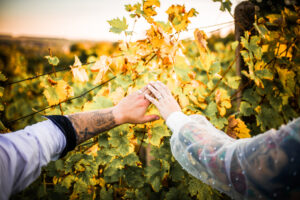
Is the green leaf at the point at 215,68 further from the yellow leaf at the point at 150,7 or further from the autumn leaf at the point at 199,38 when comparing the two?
the yellow leaf at the point at 150,7

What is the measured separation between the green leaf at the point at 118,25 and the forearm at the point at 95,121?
0.54 m

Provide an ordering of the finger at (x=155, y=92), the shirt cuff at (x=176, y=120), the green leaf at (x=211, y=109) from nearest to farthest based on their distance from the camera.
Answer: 1. the shirt cuff at (x=176, y=120)
2. the finger at (x=155, y=92)
3. the green leaf at (x=211, y=109)

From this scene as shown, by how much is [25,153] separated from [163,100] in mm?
773

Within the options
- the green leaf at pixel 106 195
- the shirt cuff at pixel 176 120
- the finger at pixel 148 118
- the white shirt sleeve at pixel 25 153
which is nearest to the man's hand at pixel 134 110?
the finger at pixel 148 118

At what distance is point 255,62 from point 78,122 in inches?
54.8

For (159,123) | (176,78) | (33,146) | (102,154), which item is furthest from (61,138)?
(176,78)

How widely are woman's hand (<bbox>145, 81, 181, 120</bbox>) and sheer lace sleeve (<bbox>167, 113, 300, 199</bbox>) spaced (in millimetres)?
127

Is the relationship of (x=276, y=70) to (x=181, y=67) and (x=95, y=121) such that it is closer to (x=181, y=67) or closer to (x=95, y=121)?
(x=181, y=67)

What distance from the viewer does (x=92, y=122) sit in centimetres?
120

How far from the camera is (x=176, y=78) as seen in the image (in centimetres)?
141

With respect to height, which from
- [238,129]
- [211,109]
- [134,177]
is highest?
[211,109]

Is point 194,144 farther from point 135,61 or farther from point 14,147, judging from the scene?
point 14,147

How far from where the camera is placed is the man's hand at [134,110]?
1192 millimetres

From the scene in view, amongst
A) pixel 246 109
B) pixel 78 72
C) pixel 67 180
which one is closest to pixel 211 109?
pixel 246 109
